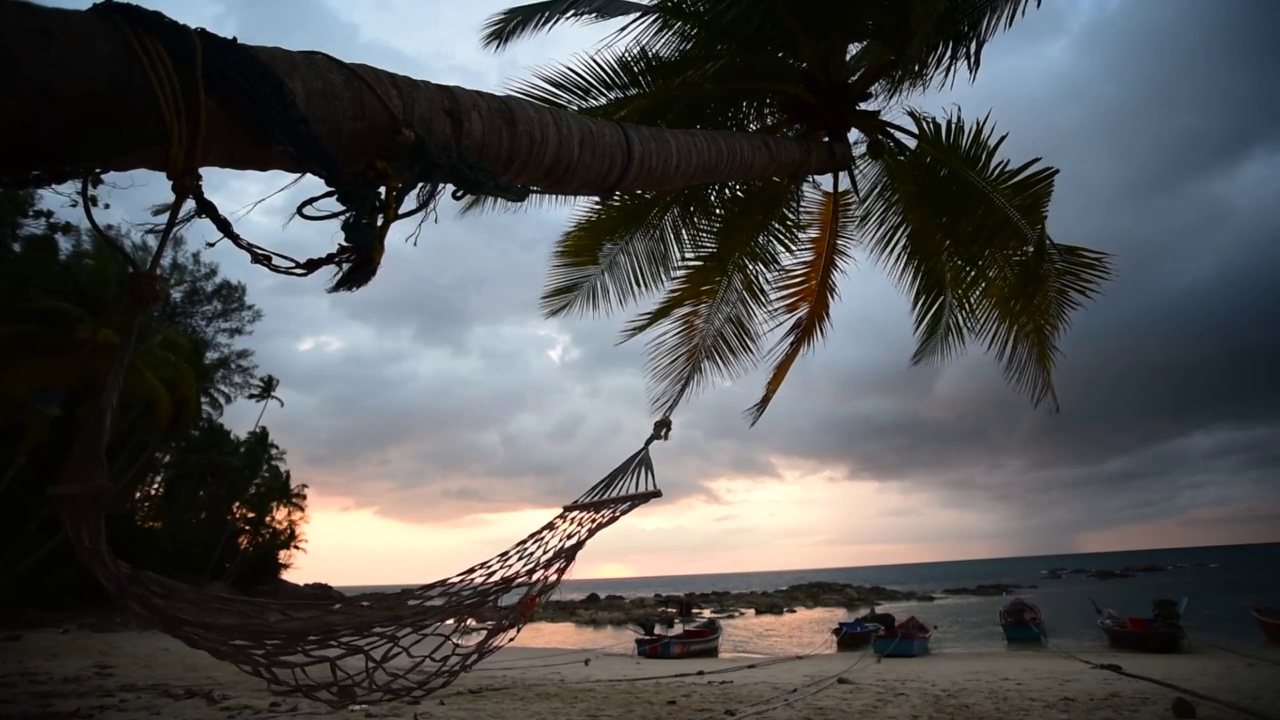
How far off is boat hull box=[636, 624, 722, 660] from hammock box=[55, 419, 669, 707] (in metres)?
8.90

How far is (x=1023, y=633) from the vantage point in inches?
560

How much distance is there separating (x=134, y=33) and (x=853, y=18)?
3012mm

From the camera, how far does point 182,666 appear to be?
7.42m

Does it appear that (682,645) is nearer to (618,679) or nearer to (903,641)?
(903,641)

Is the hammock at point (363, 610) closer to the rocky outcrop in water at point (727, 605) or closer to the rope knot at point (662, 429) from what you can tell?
the rope knot at point (662, 429)

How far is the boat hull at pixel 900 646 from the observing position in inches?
444

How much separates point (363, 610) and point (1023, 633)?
14.9 m

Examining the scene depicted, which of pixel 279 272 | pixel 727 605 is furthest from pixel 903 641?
pixel 727 605

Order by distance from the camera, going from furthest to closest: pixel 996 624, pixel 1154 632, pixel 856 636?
pixel 996 624 → pixel 856 636 → pixel 1154 632

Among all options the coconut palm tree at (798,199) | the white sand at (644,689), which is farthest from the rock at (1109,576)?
the coconut palm tree at (798,199)

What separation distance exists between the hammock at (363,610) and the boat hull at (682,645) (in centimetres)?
890

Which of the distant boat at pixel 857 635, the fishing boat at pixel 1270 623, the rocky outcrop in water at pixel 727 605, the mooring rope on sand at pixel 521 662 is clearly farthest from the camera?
the rocky outcrop in water at pixel 727 605

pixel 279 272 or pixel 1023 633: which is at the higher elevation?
→ pixel 279 272

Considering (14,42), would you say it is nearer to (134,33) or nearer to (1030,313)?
(134,33)
